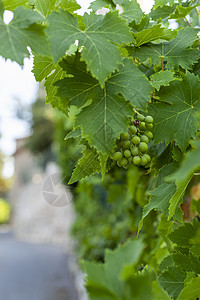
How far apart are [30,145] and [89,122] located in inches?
531

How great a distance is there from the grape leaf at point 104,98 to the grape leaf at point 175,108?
0.40ft

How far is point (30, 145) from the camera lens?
13.8m

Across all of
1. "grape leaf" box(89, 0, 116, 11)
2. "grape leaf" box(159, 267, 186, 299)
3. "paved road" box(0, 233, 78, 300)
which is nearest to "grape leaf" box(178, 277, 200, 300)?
"grape leaf" box(159, 267, 186, 299)

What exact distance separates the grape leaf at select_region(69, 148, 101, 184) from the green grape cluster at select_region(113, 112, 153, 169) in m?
0.05

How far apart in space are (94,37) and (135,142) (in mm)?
233

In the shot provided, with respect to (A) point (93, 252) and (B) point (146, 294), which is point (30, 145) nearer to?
(A) point (93, 252)

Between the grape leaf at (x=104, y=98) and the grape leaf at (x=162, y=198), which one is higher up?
the grape leaf at (x=104, y=98)

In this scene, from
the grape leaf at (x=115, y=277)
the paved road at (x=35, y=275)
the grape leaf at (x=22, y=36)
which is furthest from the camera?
the paved road at (x=35, y=275)

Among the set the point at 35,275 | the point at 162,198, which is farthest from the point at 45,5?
the point at 35,275

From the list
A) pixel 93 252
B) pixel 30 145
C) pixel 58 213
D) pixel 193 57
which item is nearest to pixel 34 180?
pixel 30 145

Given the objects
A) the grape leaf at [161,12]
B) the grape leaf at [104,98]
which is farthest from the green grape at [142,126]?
the grape leaf at [161,12]

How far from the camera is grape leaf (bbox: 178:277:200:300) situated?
614mm

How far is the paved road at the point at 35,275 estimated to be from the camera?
16.6 feet

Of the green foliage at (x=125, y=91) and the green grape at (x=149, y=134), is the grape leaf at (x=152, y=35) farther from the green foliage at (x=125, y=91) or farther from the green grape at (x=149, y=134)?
the green grape at (x=149, y=134)
